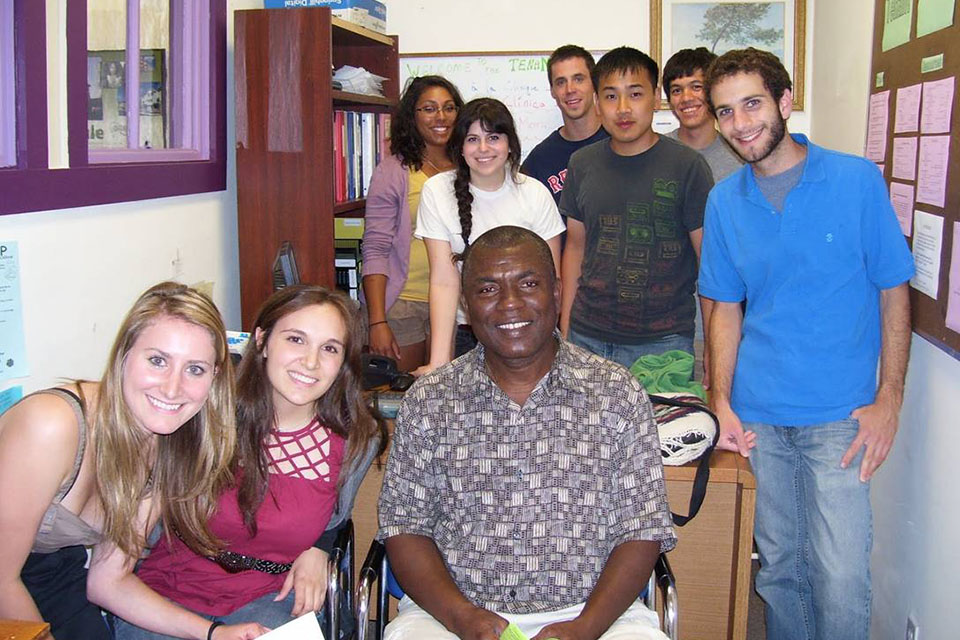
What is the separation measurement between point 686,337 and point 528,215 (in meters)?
0.61

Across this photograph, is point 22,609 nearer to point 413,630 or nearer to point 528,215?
point 413,630

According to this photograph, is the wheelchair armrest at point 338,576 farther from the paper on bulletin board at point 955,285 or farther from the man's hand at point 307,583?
the paper on bulletin board at point 955,285

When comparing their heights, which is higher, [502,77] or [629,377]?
[502,77]

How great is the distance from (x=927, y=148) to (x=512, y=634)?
1.40 metres

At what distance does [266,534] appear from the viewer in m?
1.88

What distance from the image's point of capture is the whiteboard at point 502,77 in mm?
4016

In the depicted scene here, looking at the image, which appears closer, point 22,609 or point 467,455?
point 22,609

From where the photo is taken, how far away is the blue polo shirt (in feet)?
6.49

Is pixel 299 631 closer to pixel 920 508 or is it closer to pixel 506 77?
pixel 920 508

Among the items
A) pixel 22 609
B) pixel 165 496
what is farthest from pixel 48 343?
Answer: pixel 22 609

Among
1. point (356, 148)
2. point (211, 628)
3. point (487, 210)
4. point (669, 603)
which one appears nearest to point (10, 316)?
point (211, 628)

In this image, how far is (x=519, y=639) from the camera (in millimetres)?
1583

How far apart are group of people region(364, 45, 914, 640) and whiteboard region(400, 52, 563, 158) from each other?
1349 mm

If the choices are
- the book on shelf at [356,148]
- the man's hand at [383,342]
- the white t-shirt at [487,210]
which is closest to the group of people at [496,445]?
the white t-shirt at [487,210]
